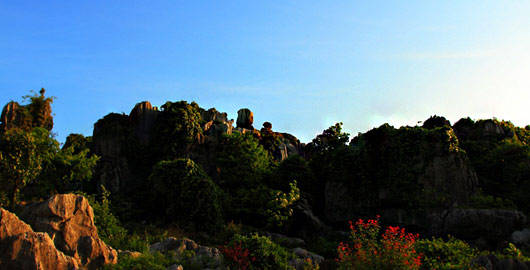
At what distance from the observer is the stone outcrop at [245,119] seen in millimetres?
37812

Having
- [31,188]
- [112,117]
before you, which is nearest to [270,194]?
[112,117]

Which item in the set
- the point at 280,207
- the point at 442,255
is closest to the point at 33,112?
the point at 280,207

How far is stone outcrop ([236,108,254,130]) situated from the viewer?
1489 inches

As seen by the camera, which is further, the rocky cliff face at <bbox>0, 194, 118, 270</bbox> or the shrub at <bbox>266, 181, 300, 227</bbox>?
the shrub at <bbox>266, 181, 300, 227</bbox>

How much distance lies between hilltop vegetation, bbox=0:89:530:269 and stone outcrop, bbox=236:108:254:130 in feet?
28.0

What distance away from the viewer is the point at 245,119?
38.0 m

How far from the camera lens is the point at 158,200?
72.1 ft

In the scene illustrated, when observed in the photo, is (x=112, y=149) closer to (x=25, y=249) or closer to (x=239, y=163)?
(x=239, y=163)

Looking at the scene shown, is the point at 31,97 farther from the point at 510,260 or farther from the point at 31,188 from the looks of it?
the point at 510,260

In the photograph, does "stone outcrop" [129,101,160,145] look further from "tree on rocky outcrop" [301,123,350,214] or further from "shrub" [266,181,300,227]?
"tree on rocky outcrop" [301,123,350,214]

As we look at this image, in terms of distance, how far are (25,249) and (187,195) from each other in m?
11.5

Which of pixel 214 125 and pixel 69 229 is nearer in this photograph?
pixel 69 229

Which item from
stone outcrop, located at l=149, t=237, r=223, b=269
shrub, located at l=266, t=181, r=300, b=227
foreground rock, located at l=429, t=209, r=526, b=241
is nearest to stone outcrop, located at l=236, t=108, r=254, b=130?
shrub, located at l=266, t=181, r=300, b=227

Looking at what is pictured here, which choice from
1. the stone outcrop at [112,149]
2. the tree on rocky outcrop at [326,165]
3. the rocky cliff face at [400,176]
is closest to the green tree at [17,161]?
the stone outcrop at [112,149]
